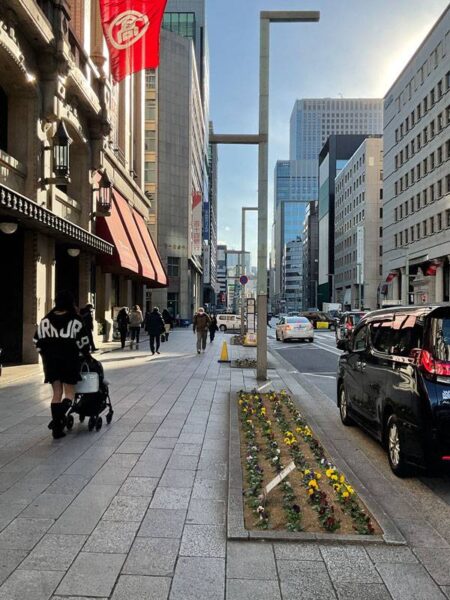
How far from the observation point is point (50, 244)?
54.1 feet

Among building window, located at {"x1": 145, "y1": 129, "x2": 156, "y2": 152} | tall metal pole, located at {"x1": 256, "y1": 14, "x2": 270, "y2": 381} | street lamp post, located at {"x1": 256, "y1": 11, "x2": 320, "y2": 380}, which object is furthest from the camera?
building window, located at {"x1": 145, "y1": 129, "x2": 156, "y2": 152}

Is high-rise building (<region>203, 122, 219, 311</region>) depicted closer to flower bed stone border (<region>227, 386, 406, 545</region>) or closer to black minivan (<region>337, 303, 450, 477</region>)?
black minivan (<region>337, 303, 450, 477</region>)

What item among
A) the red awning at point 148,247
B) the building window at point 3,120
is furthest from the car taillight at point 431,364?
the red awning at point 148,247

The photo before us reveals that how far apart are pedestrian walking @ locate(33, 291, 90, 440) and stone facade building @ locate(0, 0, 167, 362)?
14.2 ft

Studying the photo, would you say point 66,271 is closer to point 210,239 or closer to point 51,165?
point 51,165

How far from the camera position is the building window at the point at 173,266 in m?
61.0

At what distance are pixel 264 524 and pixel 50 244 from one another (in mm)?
14012

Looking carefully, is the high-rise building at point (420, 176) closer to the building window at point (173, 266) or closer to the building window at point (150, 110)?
the building window at point (173, 266)

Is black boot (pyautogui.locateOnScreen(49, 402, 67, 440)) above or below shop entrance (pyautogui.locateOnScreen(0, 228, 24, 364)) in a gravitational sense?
below

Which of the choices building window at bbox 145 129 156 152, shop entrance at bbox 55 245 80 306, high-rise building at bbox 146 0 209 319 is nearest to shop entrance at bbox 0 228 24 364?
shop entrance at bbox 55 245 80 306

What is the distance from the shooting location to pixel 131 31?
711 inches

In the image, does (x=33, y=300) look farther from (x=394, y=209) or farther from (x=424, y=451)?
(x=394, y=209)

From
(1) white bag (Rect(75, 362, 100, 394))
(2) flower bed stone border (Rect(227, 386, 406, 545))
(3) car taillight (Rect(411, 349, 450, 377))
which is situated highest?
(3) car taillight (Rect(411, 349, 450, 377))

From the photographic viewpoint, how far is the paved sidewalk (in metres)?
3.27
